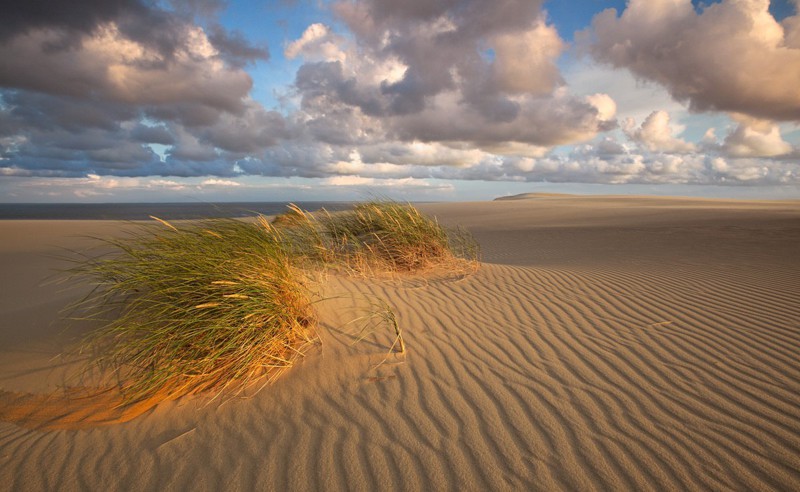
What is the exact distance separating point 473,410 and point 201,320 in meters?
2.29

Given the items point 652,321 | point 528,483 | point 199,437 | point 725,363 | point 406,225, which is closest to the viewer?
point 528,483

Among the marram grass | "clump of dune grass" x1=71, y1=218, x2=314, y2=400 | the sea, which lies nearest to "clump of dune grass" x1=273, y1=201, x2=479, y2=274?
the sea

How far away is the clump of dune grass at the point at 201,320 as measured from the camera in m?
3.13

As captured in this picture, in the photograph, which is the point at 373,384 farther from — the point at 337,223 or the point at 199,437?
the point at 337,223

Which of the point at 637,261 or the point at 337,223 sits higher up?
the point at 337,223

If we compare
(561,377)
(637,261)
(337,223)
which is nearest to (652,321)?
(561,377)

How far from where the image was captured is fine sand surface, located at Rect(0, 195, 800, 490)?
2346 millimetres

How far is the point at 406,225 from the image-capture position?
7.25 meters

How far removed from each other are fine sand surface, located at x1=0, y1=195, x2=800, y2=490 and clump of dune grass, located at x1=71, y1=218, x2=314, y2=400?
0.24 m

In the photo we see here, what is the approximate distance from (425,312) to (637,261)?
21.4ft

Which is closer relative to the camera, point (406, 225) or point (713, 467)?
point (713, 467)

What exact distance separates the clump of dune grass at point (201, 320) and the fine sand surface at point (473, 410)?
240 mm

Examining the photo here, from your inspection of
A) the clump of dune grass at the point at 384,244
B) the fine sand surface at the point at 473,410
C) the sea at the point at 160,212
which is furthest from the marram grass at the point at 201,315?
the clump of dune grass at the point at 384,244

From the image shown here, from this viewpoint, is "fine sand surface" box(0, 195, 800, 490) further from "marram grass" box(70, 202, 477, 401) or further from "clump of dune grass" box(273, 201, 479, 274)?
"clump of dune grass" box(273, 201, 479, 274)
